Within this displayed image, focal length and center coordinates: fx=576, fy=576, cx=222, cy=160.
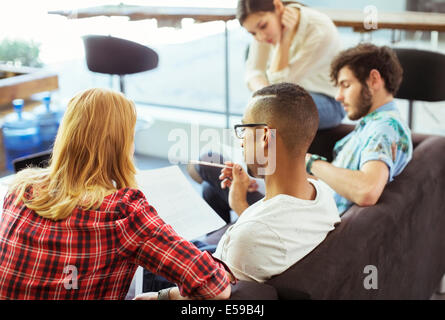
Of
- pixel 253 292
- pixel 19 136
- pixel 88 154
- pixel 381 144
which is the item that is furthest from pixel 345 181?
pixel 19 136

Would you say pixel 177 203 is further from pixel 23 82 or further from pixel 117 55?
pixel 23 82

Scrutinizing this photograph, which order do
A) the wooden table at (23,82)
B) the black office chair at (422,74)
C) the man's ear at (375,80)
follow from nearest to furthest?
the man's ear at (375,80), the black office chair at (422,74), the wooden table at (23,82)

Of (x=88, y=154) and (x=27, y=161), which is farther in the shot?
(x=27, y=161)

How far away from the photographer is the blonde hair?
1170mm

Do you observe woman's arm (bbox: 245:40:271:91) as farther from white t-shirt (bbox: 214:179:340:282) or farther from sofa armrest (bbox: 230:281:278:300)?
sofa armrest (bbox: 230:281:278:300)

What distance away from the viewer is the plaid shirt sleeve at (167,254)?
1091 millimetres

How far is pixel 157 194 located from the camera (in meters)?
1.61

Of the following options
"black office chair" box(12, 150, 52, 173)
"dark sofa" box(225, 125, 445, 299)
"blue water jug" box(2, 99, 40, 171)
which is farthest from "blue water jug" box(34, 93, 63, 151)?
"dark sofa" box(225, 125, 445, 299)

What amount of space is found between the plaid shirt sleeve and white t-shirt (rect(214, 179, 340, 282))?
12 cm

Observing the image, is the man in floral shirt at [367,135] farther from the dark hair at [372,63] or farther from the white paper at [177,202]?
the white paper at [177,202]

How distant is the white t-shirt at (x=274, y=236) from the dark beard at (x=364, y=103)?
69cm

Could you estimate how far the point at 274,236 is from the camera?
1.25m

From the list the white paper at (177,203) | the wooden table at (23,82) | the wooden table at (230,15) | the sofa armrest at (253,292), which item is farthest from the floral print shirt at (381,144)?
the wooden table at (23,82)

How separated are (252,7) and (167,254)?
1741 mm
